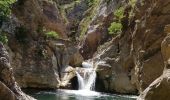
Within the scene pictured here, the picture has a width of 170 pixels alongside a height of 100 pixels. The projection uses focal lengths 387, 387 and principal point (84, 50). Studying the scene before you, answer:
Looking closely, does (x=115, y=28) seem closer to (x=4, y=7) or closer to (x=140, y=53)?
(x=4, y=7)

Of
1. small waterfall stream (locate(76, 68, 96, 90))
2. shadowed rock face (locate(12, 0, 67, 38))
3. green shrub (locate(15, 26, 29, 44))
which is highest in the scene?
shadowed rock face (locate(12, 0, 67, 38))

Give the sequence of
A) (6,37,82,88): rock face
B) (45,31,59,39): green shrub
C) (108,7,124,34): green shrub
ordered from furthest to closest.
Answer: (108,7,124,34): green shrub < (45,31,59,39): green shrub < (6,37,82,88): rock face

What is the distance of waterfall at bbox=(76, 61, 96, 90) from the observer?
64.1 meters

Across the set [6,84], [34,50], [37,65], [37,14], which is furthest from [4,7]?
[6,84]

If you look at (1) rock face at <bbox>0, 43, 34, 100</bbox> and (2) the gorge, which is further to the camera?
(2) the gorge

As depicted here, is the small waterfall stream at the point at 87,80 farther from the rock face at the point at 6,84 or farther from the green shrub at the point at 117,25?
the rock face at the point at 6,84

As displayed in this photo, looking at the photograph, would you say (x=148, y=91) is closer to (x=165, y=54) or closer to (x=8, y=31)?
(x=165, y=54)

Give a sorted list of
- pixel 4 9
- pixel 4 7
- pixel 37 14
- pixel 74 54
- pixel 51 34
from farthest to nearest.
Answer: pixel 74 54 < pixel 51 34 < pixel 37 14 < pixel 4 9 < pixel 4 7

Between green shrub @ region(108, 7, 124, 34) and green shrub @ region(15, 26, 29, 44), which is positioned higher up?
green shrub @ region(108, 7, 124, 34)

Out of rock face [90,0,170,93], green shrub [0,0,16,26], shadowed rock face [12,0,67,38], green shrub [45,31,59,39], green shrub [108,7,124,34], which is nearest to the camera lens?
rock face [90,0,170,93]

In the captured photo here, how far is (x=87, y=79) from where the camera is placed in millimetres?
65062

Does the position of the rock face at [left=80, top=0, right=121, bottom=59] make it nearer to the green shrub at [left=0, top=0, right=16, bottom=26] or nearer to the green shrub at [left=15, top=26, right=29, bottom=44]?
the green shrub at [left=15, top=26, right=29, bottom=44]

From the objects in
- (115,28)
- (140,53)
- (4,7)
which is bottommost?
(140,53)

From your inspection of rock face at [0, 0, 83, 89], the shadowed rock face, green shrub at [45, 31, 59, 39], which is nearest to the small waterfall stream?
rock face at [0, 0, 83, 89]
